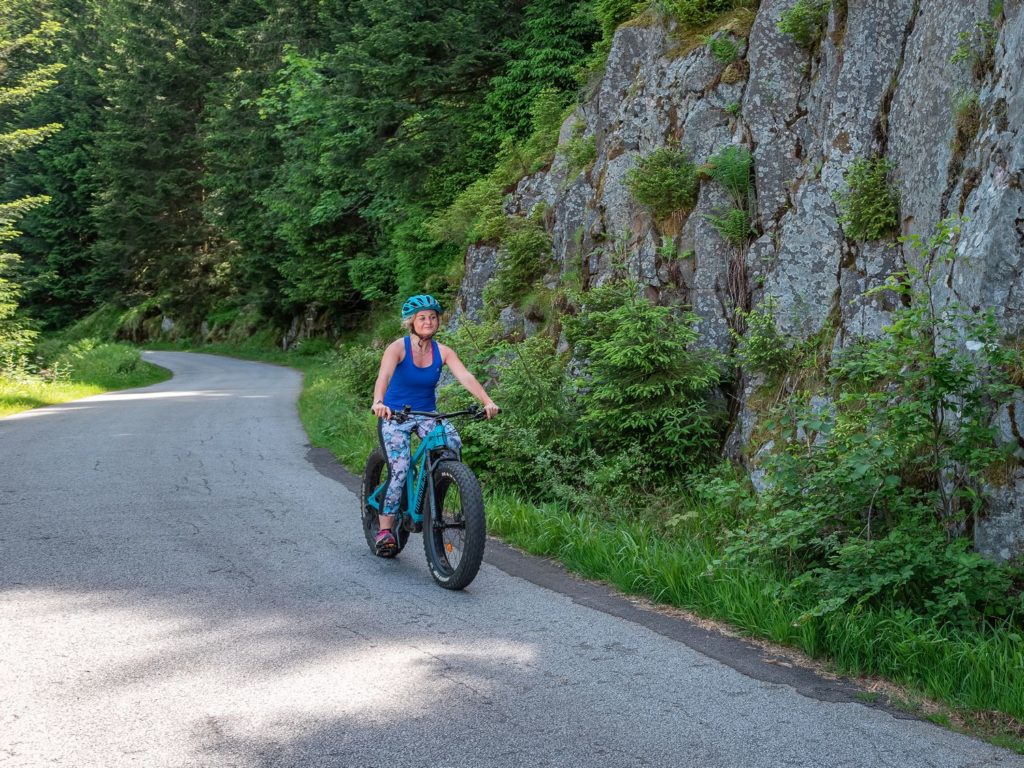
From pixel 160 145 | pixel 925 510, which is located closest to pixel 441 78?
pixel 925 510

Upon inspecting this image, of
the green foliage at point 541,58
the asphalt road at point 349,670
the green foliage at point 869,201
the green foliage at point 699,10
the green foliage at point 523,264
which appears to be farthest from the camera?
the green foliage at point 541,58

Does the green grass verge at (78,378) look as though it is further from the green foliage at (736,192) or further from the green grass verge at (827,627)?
the green grass verge at (827,627)

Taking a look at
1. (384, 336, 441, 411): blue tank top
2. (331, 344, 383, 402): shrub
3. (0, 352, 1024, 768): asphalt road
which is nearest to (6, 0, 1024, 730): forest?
(331, 344, 383, 402): shrub

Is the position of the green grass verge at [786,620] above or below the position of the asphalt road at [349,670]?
above

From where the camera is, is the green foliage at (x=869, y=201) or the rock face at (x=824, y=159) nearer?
the rock face at (x=824, y=159)

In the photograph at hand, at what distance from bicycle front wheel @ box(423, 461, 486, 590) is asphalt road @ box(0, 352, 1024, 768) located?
0.16m

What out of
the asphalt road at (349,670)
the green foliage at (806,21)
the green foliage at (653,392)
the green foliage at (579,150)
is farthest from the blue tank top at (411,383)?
the green foliage at (579,150)

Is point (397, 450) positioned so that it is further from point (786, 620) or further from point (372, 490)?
point (786, 620)

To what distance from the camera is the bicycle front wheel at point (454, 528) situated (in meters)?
6.07

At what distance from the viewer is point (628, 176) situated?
11734 mm

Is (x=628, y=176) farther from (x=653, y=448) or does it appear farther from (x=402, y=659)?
(x=402, y=659)

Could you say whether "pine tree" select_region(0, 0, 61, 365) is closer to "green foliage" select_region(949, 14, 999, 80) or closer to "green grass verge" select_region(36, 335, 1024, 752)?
"green grass verge" select_region(36, 335, 1024, 752)

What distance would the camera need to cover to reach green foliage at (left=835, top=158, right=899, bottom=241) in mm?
8156

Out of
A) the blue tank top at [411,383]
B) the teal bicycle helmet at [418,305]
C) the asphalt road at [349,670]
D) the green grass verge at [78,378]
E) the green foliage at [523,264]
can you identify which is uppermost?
the green foliage at [523,264]
